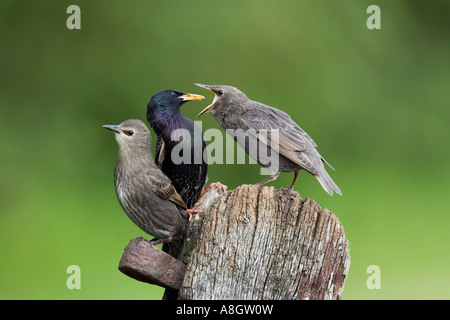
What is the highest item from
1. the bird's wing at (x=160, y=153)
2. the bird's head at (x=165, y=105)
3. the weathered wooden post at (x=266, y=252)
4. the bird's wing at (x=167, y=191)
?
the bird's head at (x=165, y=105)

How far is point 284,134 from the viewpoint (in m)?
5.17

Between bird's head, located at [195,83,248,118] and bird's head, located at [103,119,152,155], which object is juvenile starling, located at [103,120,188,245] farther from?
bird's head, located at [195,83,248,118]

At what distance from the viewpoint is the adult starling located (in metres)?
5.03

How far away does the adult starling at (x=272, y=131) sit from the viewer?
5031 millimetres

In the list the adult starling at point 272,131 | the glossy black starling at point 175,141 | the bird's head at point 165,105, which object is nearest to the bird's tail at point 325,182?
the adult starling at point 272,131

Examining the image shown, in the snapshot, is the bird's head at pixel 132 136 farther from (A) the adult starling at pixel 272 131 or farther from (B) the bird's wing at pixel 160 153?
(A) the adult starling at pixel 272 131

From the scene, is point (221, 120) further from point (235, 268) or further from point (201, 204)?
point (235, 268)

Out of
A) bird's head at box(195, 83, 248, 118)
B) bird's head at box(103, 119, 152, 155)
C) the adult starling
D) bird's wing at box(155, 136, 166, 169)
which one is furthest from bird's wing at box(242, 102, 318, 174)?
bird's head at box(103, 119, 152, 155)

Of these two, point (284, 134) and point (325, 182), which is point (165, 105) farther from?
point (325, 182)

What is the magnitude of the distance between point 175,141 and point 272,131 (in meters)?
0.79

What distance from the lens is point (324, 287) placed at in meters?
3.86

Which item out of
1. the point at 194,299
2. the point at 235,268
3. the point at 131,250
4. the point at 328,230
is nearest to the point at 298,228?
the point at 328,230

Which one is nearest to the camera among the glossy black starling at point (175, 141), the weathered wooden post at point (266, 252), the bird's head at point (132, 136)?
the weathered wooden post at point (266, 252)

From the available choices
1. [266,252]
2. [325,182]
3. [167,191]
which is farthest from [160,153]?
[266,252]
